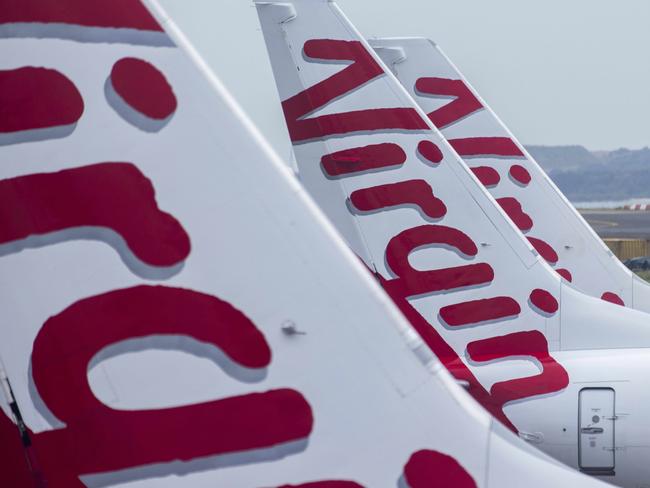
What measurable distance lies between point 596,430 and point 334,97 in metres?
5.11

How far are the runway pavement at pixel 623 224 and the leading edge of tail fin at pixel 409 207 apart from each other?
212 feet

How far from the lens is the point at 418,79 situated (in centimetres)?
1909

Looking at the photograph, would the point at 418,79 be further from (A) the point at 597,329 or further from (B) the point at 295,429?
(B) the point at 295,429

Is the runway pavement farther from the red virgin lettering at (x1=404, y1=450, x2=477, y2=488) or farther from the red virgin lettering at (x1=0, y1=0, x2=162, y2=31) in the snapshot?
the red virgin lettering at (x1=0, y1=0, x2=162, y2=31)

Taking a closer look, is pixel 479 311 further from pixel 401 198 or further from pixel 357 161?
pixel 357 161

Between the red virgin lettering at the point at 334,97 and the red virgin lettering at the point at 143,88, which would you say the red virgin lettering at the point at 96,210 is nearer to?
the red virgin lettering at the point at 143,88

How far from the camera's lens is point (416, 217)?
1419cm

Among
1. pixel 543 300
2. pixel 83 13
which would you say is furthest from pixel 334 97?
pixel 83 13

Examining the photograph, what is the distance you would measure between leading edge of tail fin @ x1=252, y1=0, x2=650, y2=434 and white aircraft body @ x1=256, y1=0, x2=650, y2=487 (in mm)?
→ 13

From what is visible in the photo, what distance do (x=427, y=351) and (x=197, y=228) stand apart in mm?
1488

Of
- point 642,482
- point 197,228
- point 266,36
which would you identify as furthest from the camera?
point 266,36

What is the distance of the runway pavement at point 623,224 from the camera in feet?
270

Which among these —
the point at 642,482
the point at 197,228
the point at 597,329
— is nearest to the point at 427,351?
the point at 197,228

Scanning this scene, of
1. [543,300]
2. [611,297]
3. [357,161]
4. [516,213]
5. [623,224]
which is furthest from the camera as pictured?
[623,224]
